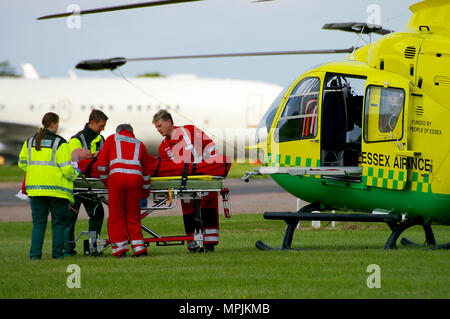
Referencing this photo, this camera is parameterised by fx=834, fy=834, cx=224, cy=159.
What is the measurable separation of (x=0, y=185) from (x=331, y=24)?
24488 millimetres

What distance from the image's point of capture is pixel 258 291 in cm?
816

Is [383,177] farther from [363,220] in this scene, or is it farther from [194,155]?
[194,155]

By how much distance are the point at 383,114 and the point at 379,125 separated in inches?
6.3

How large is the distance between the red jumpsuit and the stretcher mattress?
11.2 inches

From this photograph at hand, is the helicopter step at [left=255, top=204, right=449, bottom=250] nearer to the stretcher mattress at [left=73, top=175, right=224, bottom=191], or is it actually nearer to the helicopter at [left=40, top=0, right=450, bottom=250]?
the helicopter at [left=40, top=0, right=450, bottom=250]

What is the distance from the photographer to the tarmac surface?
2116cm

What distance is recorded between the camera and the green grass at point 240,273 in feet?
26.7

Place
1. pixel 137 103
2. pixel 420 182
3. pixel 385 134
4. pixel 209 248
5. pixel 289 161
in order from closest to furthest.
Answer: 1. pixel 420 182
2. pixel 385 134
3. pixel 209 248
4. pixel 289 161
5. pixel 137 103

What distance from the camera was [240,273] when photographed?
9391mm

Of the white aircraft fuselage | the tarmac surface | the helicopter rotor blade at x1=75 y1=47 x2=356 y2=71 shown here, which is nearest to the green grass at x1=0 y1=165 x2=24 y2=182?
the white aircraft fuselage

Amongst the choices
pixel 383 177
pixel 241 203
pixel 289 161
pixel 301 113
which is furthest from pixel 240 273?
pixel 241 203

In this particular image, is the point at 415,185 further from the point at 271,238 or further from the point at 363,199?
the point at 271,238

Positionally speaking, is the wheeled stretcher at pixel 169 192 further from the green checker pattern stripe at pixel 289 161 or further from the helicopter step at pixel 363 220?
the green checker pattern stripe at pixel 289 161

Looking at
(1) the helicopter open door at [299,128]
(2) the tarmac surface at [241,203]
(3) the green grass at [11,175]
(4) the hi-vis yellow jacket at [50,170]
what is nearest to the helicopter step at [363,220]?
(1) the helicopter open door at [299,128]
